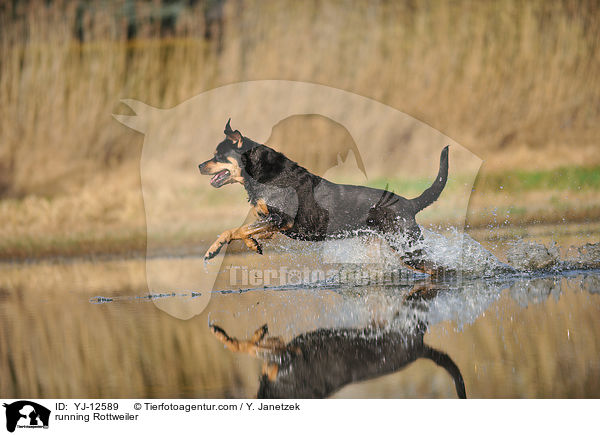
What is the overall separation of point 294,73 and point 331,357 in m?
4.79

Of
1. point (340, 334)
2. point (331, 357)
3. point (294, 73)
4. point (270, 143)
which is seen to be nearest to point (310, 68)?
point (294, 73)

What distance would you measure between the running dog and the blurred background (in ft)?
7.94

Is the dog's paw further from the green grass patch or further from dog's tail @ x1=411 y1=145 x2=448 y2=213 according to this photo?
the green grass patch

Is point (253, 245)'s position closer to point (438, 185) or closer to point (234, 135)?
point (234, 135)

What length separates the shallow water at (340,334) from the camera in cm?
254

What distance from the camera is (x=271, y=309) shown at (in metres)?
3.83

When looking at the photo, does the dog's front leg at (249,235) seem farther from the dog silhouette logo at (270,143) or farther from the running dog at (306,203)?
the dog silhouette logo at (270,143)

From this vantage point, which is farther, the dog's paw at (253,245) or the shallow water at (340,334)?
the dog's paw at (253,245)
